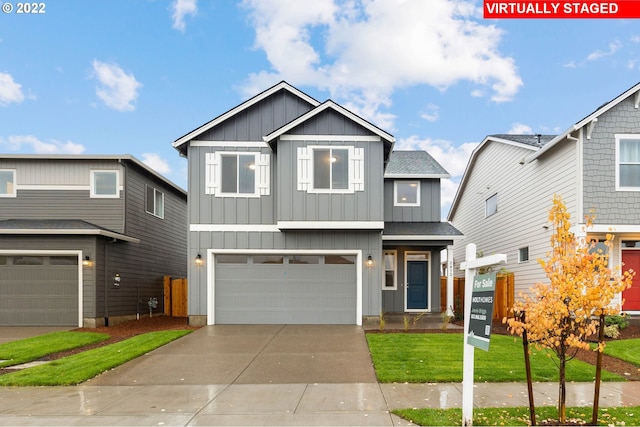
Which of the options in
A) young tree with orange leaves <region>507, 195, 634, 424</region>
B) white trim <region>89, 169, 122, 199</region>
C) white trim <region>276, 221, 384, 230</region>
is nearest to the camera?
young tree with orange leaves <region>507, 195, 634, 424</region>

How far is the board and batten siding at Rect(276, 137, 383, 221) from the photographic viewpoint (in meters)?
11.9

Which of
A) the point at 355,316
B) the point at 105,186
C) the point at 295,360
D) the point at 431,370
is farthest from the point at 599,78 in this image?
the point at 105,186

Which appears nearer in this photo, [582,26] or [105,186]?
[582,26]

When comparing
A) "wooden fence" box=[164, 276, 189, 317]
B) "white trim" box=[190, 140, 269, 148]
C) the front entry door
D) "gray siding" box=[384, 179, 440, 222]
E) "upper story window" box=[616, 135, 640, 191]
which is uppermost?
"white trim" box=[190, 140, 269, 148]

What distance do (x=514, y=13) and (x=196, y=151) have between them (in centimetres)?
918

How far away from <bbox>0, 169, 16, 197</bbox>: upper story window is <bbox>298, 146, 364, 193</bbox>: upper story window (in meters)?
10.2

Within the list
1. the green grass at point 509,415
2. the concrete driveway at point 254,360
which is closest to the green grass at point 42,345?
the concrete driveway at point 254,360

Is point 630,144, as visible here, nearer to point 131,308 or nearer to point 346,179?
point 346,179

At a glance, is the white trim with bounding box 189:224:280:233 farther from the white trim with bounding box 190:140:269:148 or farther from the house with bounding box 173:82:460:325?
the white trim with bounding box 190:140:269:148

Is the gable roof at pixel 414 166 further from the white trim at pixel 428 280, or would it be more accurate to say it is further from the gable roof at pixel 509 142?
the white trim at pixel 428 280

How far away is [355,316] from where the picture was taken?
12461 millimetres

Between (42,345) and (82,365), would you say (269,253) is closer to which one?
(82,365)

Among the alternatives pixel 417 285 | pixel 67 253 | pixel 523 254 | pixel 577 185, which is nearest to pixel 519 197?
pixel 523 254

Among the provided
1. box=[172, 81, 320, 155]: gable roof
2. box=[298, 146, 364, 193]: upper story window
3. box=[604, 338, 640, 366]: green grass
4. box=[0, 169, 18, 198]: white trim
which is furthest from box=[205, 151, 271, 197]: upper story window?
box=[604, 338, 640, 366]: green grass
